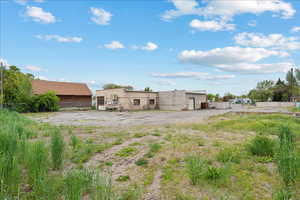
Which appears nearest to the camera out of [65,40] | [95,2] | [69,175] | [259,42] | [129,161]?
[69,175]

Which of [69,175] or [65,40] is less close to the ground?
[65,40]

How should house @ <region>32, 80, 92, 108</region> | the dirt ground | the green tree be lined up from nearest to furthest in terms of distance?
the dirt ground < the green tree < house @ <region>32, 80, 92, 108</region>

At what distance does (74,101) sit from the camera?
27.4m

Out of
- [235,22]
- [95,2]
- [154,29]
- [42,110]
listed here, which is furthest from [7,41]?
[235,22]

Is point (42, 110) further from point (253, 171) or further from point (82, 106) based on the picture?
point (253, 171)

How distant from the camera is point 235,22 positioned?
1375 cm

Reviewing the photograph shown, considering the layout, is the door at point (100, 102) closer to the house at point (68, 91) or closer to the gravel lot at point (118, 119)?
the house at point (68, 91)

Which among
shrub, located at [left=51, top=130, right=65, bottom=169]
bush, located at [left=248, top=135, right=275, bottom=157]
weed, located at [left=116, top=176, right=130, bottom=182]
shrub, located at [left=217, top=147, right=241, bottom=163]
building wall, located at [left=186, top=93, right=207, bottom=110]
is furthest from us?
building wall, located at [left=186, top=93, right=207, bottom=110]

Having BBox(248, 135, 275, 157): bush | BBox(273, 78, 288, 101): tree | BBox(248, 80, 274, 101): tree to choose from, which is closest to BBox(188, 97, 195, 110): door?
BBox(248, 135, 275, 157): bush

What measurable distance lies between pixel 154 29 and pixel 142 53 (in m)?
5.47

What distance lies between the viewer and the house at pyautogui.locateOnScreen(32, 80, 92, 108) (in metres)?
25.0

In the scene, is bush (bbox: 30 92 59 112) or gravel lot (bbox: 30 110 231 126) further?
bush (bbox: 30 92 59 112)

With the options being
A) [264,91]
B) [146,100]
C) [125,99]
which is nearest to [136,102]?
[146,100]

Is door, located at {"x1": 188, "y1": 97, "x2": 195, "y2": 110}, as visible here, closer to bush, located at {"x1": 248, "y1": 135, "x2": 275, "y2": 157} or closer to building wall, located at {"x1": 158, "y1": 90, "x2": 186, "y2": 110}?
building wall, located at {"x1": 158, "y1": 90, "x2": 186, "y2": 110}
